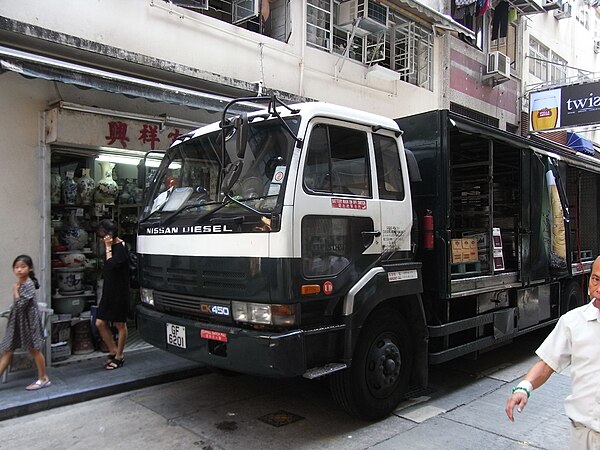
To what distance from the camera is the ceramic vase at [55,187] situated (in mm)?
6242

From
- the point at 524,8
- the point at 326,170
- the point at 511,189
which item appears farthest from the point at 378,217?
the point at 524,8

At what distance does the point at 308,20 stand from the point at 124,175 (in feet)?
15.1

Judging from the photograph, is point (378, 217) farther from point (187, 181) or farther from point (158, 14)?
point (158, 14)

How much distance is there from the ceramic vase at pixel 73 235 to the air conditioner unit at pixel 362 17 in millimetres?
6146

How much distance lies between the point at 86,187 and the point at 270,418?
400cm

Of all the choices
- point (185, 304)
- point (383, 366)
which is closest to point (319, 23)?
point (185, 304)

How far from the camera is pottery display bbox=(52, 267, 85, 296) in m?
6.25

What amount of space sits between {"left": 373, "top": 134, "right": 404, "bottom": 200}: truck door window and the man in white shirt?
7.25 ft

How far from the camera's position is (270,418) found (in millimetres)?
4430

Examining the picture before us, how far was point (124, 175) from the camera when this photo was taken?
7203mm

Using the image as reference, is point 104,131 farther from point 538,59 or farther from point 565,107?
point 538,59

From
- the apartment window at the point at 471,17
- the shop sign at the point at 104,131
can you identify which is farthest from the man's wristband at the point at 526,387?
the apartment window at the point at 471,17

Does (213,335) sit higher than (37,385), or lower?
higher

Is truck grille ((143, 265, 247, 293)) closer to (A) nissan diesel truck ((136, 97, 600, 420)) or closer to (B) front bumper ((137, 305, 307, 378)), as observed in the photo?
(A) nissan diesel truck ((136, 97, 600, 420))
